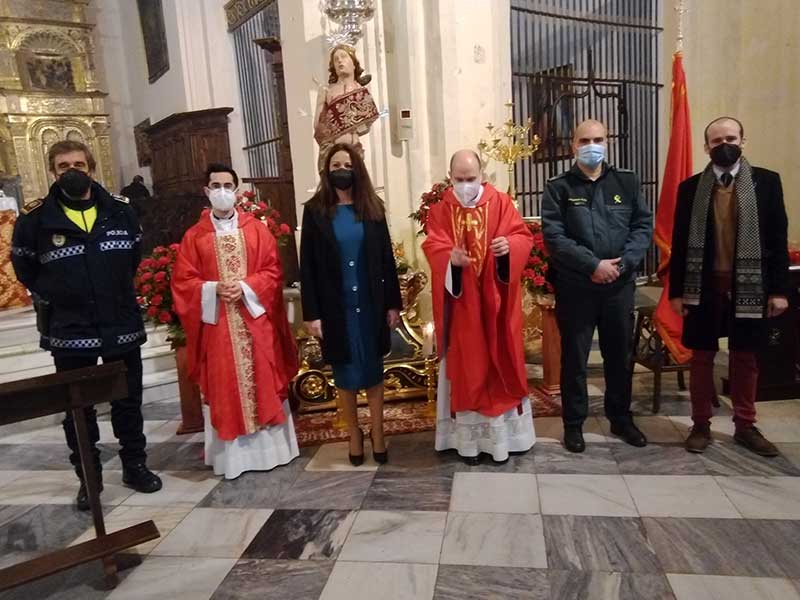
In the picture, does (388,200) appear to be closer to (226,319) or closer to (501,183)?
(501,183)

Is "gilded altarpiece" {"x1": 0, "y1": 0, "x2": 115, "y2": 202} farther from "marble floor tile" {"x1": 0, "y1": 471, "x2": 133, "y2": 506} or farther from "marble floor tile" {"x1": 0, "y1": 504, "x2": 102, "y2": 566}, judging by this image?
"marble floor tile" {"x1": 0, "y1": 504, "x2": 102, "y2": 566}

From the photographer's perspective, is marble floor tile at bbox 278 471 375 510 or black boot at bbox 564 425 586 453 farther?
black boot at bbox 564 425 586 453

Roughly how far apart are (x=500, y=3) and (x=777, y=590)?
5.11 meters

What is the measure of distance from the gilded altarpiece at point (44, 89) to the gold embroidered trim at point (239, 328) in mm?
9780

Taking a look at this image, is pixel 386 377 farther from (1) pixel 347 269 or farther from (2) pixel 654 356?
(2) pixel 654 356

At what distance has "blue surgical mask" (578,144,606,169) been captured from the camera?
3.09 m

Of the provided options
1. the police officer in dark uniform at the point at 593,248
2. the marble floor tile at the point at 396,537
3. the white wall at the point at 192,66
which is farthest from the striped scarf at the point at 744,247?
the white wall at the point at 192,66

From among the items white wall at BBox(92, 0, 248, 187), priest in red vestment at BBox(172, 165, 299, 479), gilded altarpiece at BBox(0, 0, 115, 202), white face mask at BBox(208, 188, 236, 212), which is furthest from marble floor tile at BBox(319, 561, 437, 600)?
gilded altarpiece at BBox(0, 0, 115, 202)

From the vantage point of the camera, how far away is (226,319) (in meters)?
3.28

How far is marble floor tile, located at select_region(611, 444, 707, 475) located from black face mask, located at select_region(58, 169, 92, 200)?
2.95 meters

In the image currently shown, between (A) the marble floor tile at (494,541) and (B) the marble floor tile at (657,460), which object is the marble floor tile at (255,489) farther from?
(B) the marble floor tile at (657,460)

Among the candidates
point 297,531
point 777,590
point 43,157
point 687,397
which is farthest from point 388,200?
point 43,157

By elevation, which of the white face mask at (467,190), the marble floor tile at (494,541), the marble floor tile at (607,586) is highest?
the white face mask at (467,190)

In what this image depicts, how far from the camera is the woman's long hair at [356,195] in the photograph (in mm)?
3117
